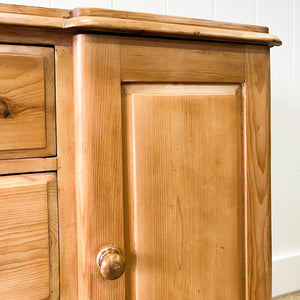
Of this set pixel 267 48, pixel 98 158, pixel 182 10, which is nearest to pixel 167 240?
pixel 98 158

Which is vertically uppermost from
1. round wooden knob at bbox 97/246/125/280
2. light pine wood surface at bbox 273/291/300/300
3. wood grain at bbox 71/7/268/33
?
wood grain at bbox 71/7/268/33

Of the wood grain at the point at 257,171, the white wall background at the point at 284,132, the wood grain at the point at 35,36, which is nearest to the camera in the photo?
the wood grain at the point at 35,36

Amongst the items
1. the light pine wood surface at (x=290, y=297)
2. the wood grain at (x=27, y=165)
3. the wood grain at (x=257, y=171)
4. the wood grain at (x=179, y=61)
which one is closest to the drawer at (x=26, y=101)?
the wood grain at (x=27, y=165)

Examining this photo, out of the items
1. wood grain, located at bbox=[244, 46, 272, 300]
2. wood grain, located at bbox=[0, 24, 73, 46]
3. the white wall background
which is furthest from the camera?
the white wall background

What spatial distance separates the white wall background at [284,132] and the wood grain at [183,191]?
29.0 inches

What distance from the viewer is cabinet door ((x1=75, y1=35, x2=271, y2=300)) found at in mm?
558

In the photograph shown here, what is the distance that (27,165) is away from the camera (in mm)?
538

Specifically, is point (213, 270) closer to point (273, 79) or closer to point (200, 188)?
point (200, 188)

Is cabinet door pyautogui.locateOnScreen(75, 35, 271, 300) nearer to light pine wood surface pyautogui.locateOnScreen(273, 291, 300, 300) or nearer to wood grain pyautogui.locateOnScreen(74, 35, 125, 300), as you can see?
wood grain pyautogui.locateOnScreen(74, 35, 125, 300)

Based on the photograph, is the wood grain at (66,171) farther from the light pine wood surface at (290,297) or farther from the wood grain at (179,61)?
the light pine wood surface at (290,297)

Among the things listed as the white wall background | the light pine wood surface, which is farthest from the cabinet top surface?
the light pine wood surface

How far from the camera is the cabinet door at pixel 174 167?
22.0 inches

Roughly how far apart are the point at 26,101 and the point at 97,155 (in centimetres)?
12

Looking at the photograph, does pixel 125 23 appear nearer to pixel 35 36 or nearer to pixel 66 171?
pixel 35 36
